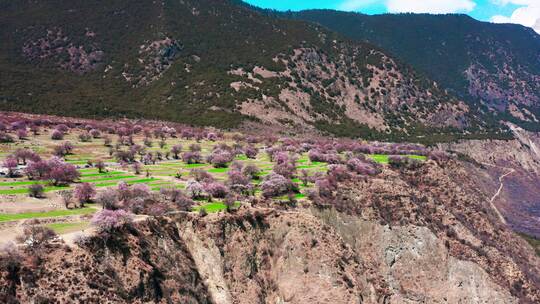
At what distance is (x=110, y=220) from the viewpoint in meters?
25.5

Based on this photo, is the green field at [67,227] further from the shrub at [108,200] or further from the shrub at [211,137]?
the shrub at [211,137]

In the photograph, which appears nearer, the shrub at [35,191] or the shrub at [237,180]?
the shrub at [35,191]

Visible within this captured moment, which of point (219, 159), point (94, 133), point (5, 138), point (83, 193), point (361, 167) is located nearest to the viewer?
point (83, 193)

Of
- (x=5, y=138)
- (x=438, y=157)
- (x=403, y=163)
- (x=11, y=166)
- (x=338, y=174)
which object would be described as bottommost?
(x=403, y=163)

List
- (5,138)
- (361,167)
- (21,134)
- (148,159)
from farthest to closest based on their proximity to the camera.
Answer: (21,134) < (5,138) < (361,167) < (148,159)

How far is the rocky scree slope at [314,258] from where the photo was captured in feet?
76.2

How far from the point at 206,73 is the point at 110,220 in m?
107

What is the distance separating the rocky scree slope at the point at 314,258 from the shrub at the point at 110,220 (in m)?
0.59

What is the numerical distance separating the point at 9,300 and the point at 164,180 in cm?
2207

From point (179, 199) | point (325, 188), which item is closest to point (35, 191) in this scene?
point (179, 199)

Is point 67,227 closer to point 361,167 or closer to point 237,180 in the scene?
point 237,180

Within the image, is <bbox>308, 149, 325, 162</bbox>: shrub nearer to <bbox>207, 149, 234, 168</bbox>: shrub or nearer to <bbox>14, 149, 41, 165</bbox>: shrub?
<bbox>207, 149, 234, 168</bbox>: shrub

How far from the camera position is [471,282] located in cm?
4191

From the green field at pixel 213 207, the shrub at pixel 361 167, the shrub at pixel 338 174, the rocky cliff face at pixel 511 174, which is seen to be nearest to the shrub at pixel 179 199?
the green field at pixel 213 207
